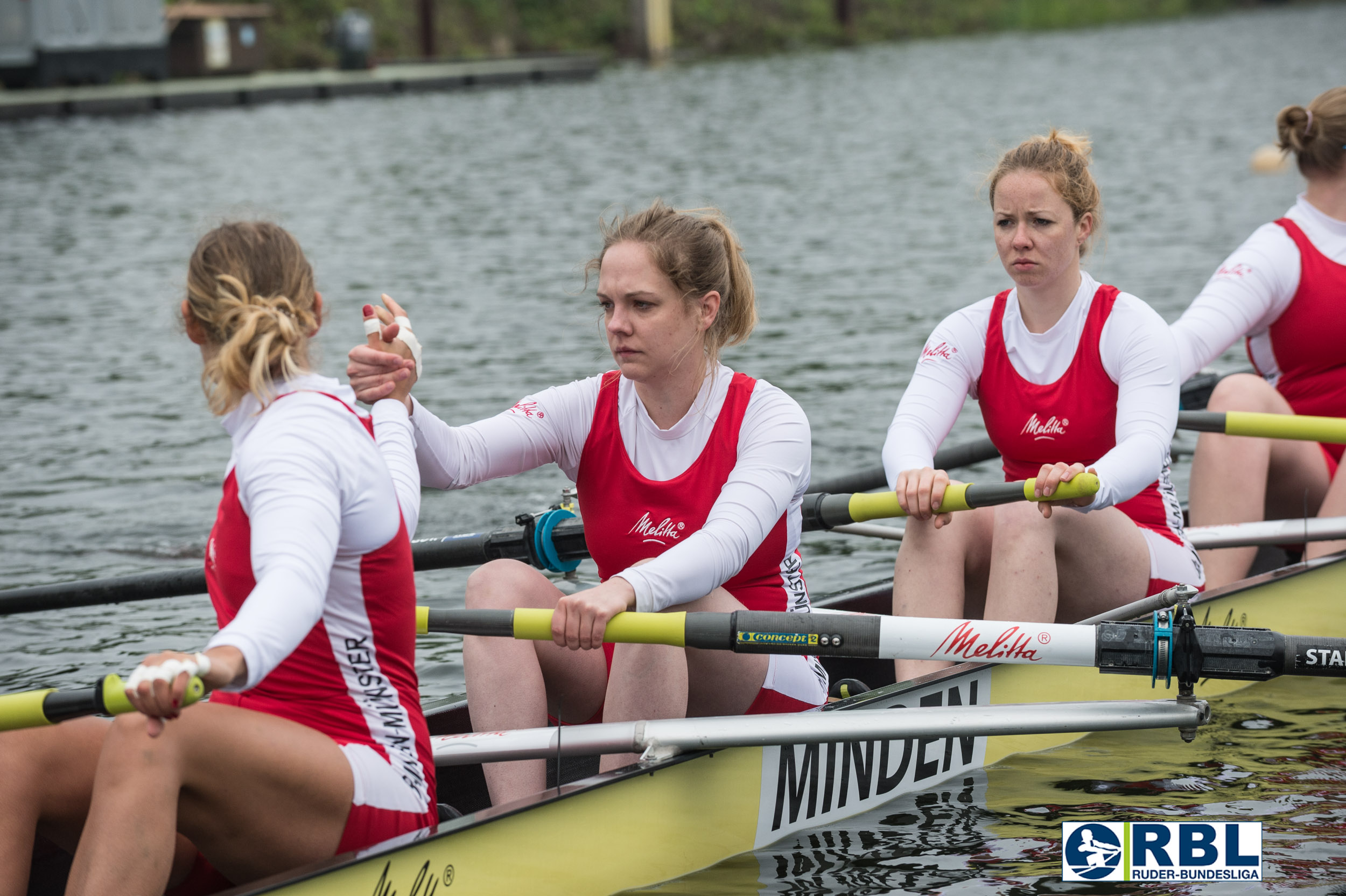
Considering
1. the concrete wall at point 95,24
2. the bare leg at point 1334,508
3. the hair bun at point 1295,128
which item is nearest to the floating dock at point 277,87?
the concrete wall at point 95,24

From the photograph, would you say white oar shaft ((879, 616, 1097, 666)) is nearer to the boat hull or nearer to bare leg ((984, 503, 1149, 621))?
Answer: the boat hull

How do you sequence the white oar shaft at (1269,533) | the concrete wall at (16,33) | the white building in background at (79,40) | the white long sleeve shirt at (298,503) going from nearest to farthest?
the white long sleeve shirt at (298,503), the white oar shaft at (1269,533), the concrete wall at (16,33), the white building in background at (79,40)

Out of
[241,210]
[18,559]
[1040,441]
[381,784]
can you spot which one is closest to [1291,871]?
[1040,441]

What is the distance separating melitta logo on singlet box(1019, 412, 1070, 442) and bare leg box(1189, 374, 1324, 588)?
1000mm

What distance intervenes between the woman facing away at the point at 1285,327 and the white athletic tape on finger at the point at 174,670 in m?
3.48

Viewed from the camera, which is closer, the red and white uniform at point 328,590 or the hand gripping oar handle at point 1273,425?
the red and white uniform at point 328,590

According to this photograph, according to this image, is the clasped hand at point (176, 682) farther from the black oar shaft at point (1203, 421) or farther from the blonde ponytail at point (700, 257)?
the black oar shaft at point (1203, 421)

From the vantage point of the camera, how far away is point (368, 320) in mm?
3322

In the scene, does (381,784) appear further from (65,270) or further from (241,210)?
(65,270)

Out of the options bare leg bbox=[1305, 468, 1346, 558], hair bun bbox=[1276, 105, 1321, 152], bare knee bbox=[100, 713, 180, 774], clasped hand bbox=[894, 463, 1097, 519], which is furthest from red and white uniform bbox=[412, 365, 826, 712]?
hair bun bbox=[1276, 105, 1321, 152]

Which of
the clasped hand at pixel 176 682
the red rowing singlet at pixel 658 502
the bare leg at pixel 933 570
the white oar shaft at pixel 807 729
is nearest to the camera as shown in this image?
the clasped hand at pixel 176 682

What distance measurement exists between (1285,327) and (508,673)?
3.01m

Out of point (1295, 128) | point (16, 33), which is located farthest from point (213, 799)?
point (16, 33)

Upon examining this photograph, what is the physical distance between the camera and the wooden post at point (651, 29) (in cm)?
3891
